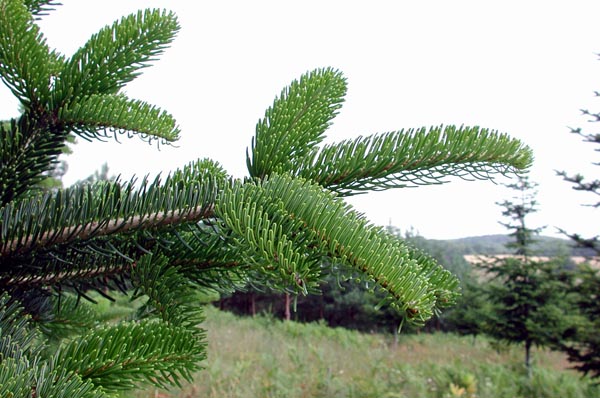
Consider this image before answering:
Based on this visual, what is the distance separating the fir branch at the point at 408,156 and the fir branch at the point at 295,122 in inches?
1.8

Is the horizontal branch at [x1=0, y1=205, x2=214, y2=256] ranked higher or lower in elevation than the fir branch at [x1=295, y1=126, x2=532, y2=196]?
lower

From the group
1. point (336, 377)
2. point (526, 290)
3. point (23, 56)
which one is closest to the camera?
point (23, 56)

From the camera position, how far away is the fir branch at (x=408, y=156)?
629mm

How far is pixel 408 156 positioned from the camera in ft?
2.06

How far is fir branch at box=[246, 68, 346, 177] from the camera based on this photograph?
652 millimetres

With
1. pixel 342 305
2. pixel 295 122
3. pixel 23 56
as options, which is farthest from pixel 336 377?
pixel 342 305

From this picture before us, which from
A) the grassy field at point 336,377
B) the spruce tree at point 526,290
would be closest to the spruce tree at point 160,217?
the grassy field at point 336,377

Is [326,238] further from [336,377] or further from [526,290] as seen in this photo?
[526,290]

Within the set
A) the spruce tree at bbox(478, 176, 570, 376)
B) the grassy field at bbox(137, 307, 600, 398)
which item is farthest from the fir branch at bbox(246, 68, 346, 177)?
the spruce tree at bbox(478, 176, 570, 376)

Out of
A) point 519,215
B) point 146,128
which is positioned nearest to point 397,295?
point 146,128

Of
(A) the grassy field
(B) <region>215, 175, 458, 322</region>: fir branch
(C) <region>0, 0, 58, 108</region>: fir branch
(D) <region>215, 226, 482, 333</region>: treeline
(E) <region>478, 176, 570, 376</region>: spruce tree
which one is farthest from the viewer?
(D) <region>215, 226, 482, 333</region>: treeline

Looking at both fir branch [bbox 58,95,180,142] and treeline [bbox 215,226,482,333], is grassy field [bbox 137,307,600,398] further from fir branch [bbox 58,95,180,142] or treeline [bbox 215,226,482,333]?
treeline [bbox 215,226,482,333]

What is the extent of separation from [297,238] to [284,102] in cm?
30

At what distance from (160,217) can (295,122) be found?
0.85ft
